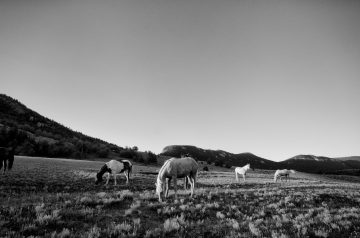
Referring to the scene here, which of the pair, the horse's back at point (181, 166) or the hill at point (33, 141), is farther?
the hill at point (33, 141)

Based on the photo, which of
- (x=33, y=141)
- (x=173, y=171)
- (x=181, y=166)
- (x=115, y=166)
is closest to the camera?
(x=173, y=171)

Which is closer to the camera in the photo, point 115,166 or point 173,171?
point 173,171

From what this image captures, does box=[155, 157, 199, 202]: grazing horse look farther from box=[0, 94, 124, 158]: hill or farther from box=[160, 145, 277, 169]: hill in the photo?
box=[160, 145, 277, 169]: hill

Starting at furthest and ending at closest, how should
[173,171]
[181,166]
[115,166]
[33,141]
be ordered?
[33,141], [115,166], [181,166], [173,171]

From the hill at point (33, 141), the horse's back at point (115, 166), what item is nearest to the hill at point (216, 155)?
the hill at point (33, 141)

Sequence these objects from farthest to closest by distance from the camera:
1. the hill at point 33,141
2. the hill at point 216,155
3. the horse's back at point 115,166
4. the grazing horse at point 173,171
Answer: the hill at point 216,155 → the hill at point 33,141 → the horse's back at point 115,166 → the grazing horse at point 173,171

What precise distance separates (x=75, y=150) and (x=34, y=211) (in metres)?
64.3

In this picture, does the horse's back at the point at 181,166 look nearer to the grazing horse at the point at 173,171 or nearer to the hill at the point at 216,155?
the grazing horse at the point at 173,171

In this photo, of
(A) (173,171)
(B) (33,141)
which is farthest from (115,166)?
(B) (33,141)

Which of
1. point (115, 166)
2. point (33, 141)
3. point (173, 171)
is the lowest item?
point (115, 166)

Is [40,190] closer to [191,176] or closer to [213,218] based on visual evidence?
[191,176]

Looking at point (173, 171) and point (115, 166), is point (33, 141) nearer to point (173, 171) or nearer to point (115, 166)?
point (115, 166)

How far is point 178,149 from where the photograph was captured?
172 m

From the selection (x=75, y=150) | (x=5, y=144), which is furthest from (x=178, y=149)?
(x=5, y=144)
